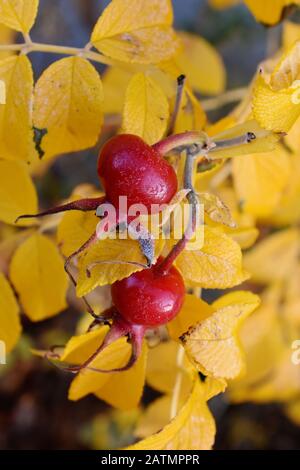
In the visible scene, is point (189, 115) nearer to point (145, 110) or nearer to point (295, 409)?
point (145, 110)

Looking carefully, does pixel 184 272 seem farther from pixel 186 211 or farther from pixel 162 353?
pixel 162 353

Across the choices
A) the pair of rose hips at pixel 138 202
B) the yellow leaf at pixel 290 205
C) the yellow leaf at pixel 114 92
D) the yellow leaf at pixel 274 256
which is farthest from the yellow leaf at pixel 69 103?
the yellow leaf at pixel 274 256

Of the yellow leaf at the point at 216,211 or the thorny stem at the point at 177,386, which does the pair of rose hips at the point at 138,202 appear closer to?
the yellow leaf at the point at 216,211

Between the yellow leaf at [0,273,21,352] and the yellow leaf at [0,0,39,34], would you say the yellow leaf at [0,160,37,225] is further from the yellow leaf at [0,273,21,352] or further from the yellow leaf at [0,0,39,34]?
the yellow leaf at [0,0,39,34]

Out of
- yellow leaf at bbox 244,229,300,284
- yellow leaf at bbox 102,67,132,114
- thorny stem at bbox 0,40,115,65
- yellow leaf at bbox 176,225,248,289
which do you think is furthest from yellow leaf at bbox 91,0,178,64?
yellow leaf at bbox 244,229,300,284
